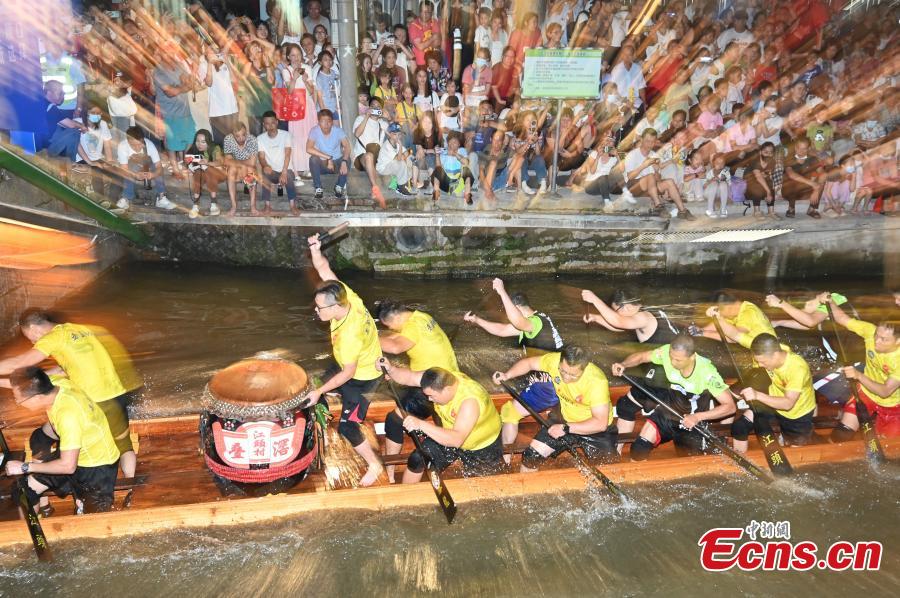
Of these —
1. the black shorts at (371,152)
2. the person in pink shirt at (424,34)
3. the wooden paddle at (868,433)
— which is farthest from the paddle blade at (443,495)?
the person in pink shirt at (424,34)

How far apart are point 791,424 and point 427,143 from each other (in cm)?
Result: 673

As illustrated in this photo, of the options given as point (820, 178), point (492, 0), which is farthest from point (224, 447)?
point (820, 178)

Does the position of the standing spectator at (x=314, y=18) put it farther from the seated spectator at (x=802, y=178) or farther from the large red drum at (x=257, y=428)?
the seated spectator at (x=802, y=178)

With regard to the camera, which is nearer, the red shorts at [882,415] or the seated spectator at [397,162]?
the red shorts at [882,415]

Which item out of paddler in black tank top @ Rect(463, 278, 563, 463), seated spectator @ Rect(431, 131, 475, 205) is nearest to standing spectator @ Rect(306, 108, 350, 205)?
seated spectator @ Rect(431, 131, 475, 205)

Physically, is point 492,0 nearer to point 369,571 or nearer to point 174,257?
point 174,257

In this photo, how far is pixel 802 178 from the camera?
1131 cm

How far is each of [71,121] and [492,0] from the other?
686 centimetres

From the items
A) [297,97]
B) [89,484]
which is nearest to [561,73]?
[297,97]

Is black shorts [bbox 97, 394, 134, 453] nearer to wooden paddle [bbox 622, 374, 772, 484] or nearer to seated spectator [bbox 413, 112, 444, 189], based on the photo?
wooden paddle [bbox 622, 374, 772, 484]

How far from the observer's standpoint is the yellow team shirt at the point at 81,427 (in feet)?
14.5

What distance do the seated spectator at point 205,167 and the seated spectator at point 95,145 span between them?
3.62 feet

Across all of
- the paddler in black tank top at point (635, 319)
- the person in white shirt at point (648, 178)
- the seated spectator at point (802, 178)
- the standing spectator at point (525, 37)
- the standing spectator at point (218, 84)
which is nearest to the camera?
the paddler in black tank top at point (635, 319)

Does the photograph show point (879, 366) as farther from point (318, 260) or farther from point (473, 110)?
point (473, 110)
